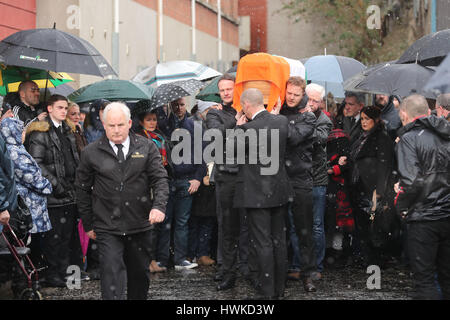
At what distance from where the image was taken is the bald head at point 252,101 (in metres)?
7.27

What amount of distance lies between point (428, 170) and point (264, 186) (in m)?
1.61

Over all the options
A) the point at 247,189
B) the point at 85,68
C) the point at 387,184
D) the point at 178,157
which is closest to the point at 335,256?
the point at 387,184

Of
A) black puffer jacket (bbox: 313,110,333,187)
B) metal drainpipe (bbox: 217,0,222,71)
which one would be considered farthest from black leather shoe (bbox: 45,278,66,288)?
metal drainpipe (bbox: 217,0,222,71)

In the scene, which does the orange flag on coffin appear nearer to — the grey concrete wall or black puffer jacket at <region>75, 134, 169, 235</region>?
black puffer jacket at <region>75, 134, 169, 235</region>

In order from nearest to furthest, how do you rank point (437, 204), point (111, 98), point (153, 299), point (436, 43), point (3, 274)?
point (437, 204), point (3, 274), point (153, 299), point (436, 43), point (111, 98)

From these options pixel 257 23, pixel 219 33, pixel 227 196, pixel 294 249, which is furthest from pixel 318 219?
pixel 257 23

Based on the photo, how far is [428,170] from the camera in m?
6.36

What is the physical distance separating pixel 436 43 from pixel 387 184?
174 centimetres

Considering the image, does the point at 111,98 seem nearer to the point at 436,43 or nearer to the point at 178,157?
the point at 178,157

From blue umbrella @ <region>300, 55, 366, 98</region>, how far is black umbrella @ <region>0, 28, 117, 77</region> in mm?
3546

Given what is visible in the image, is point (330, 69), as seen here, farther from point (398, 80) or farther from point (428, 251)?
point (428, 251)

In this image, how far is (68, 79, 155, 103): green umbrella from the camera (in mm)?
9281

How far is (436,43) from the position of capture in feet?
26.4

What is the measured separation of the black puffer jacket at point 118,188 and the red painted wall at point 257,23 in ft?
97.6
